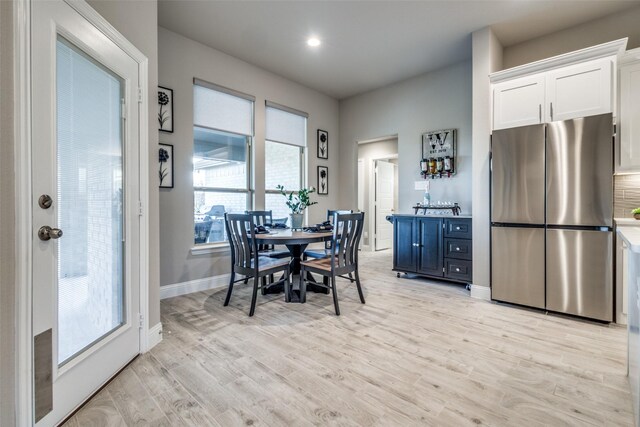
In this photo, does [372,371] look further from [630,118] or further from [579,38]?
[579,38]

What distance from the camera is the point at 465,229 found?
3625mm

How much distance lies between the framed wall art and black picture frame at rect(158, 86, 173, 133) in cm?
263

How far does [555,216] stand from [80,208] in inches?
145

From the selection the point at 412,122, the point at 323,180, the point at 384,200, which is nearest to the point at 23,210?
the point at 323,180

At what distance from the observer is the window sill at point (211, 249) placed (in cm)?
366

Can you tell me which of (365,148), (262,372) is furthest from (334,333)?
(365,148)

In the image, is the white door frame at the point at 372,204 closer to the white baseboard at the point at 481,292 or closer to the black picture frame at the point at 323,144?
the black picture frame at the point at 323,144

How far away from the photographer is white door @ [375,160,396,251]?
6.73 metres

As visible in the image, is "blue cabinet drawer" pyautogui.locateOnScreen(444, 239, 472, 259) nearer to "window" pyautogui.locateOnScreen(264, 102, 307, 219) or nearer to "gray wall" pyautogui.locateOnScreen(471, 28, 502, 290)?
"gray wall" pyautogui.locateOnScreen(471, 28, 502, 290)

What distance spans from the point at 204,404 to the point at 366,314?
1.63 m

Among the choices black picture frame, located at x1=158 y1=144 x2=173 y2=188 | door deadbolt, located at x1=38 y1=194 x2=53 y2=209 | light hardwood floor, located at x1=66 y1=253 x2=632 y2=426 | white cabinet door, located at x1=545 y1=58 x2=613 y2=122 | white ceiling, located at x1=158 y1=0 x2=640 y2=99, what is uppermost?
white ceiling, located at x1=158 y1=0 x2=640 y2=99

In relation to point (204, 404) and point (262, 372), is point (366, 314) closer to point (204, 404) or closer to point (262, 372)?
point (262, 372)

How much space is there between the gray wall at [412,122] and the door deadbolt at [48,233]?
14.3 feet

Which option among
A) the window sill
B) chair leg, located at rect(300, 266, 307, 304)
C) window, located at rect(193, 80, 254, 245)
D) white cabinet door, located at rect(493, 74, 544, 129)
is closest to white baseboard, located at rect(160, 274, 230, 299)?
the window sill
